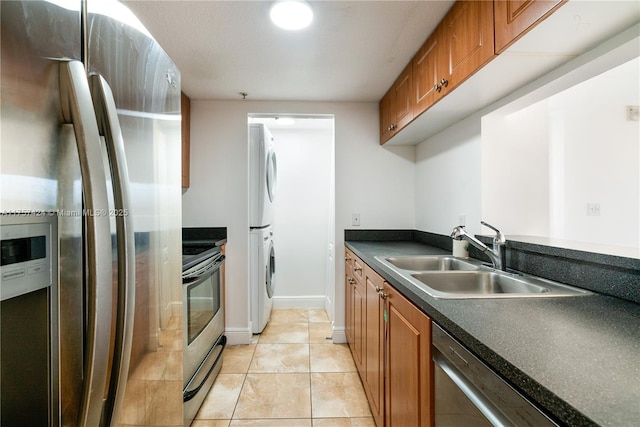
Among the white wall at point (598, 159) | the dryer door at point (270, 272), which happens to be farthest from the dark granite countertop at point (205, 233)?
the white wall at point (598, 159)

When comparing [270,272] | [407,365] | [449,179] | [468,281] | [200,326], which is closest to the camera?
[407,365]

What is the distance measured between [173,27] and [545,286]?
2251 millimetres

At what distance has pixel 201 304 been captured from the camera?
1.90 meters

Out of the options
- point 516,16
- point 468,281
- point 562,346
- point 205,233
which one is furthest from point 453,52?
point 205,233

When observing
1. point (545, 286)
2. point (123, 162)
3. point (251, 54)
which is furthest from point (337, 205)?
point (123, 162)

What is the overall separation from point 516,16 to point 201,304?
2.16m

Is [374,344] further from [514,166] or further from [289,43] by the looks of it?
[289,43]

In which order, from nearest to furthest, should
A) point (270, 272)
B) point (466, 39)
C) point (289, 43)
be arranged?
point (466, 39)
point (289, 43)
point (270, 272)

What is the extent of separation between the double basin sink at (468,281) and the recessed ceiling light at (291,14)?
1368 millimetres

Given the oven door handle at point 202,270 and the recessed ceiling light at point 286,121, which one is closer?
the oven door handle at point 202,270

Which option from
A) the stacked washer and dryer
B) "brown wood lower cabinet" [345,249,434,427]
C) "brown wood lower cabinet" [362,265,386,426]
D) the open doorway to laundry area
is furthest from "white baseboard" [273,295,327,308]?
"brown wood lower cabinet" [362,265,386,426]

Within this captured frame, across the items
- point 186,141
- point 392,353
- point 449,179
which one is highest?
point 186,141

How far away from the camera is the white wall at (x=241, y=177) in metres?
2.70

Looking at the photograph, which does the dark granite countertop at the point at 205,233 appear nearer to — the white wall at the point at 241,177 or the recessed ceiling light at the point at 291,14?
the white wall at the point at 241,177
